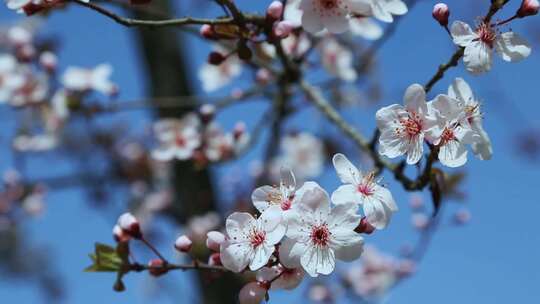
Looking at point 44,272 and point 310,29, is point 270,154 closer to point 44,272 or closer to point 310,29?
point 310,29

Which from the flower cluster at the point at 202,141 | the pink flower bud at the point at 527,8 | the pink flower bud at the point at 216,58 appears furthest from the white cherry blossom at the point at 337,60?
the pink flower bud at the point at 527,8

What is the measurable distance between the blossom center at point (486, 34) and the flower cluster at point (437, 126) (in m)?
0.09

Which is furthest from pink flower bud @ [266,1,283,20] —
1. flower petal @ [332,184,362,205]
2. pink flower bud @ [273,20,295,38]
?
flower petal @ [332,184,362,205]

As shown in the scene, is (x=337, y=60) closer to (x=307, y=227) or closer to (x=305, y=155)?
(x=305, y=155)

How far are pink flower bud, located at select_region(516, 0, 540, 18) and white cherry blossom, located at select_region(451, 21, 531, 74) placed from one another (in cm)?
5

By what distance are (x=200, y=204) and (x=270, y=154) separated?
18.1 inches

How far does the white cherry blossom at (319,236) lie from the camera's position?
1.08 m

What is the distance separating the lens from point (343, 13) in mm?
1369

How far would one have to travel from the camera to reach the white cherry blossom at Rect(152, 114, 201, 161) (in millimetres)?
2449

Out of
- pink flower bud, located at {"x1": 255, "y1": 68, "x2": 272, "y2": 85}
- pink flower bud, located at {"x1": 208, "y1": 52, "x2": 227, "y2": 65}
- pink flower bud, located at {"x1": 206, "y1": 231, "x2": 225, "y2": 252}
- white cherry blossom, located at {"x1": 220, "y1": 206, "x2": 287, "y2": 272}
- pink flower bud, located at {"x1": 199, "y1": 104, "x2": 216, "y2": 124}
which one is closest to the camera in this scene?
white cherry blossom, located at {"x1": 220, "y1": 206, "x2": 287, "y2": 272}

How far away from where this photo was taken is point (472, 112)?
48.2 inches

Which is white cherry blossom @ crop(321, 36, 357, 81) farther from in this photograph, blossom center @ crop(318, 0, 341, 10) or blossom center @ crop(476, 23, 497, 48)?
blossom center @ crop(476, 23, 497, 48)

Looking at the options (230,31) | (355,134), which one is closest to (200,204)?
(355,134)

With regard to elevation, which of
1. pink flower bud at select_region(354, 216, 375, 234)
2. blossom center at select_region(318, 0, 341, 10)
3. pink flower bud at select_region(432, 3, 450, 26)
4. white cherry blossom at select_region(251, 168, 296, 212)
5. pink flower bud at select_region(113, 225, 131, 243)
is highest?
blossom center at select_region(318, 0, 341, 10)
